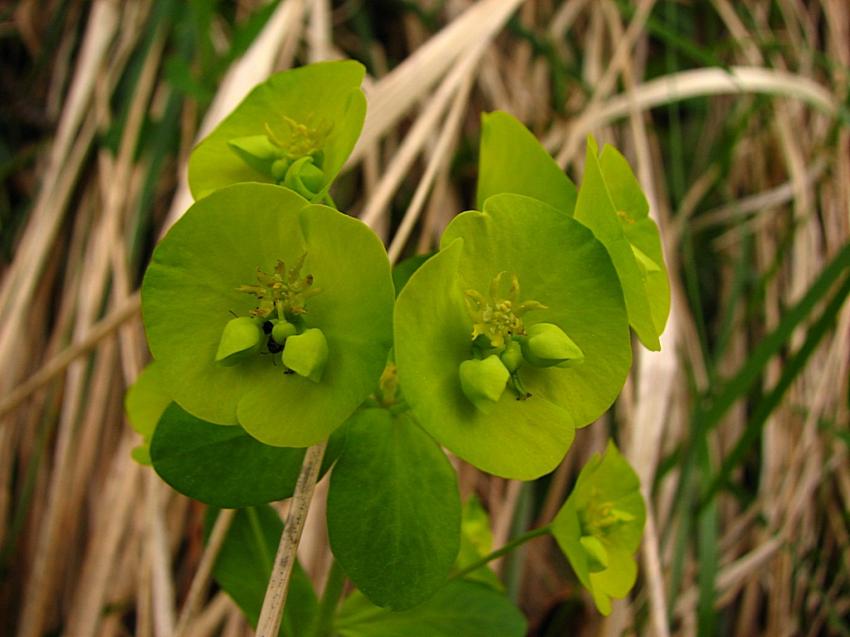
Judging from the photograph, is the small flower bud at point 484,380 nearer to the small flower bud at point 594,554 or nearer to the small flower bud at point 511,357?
the small flower bud at point 511,357

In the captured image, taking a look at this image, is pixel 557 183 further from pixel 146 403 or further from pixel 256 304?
pixel 146 403

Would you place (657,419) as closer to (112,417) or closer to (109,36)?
Result: (112,417)

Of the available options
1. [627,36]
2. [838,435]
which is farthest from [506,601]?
[627,36]

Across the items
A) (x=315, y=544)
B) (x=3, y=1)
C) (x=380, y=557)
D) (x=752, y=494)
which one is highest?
(x=3, y=1)

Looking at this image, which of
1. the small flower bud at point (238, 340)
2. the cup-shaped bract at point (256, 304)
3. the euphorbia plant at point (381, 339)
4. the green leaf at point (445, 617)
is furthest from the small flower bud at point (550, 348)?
the green leaf at point (445, 617)

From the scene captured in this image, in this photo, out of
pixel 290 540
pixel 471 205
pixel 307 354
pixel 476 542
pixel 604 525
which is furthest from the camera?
pixel 471 205

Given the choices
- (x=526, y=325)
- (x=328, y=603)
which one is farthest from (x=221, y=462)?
(x=526, y=325)
